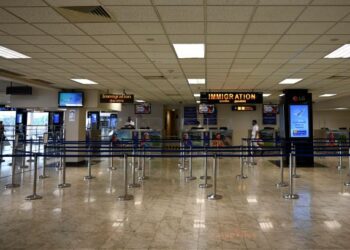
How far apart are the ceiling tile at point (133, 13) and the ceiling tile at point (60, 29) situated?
0.86 meters

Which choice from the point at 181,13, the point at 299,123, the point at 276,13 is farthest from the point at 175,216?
the point at 299,123

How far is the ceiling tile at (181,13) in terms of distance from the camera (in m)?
3.68

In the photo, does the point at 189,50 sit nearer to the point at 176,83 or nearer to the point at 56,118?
the point at 176,83

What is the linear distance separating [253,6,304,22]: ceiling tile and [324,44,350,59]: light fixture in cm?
207

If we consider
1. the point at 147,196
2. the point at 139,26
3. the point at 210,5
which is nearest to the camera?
the point at 210,5

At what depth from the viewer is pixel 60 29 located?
4.55m

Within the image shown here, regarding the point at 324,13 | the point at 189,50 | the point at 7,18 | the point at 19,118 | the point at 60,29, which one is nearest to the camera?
the point at 324,13

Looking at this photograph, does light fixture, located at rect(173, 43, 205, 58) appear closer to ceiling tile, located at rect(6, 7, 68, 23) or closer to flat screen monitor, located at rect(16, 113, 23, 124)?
ceiling tile, located at rect(6, 7, 68, 23)

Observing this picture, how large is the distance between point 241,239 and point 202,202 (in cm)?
197

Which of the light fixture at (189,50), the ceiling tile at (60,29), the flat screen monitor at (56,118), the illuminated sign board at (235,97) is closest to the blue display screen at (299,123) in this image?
the illuminated sign board at (235,97)

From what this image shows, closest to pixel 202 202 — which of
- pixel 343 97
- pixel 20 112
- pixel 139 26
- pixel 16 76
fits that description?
pixel 139 26

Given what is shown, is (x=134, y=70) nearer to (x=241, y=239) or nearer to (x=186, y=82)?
(x=186, y=82)

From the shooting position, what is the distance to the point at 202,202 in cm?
596

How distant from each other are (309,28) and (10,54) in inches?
227
